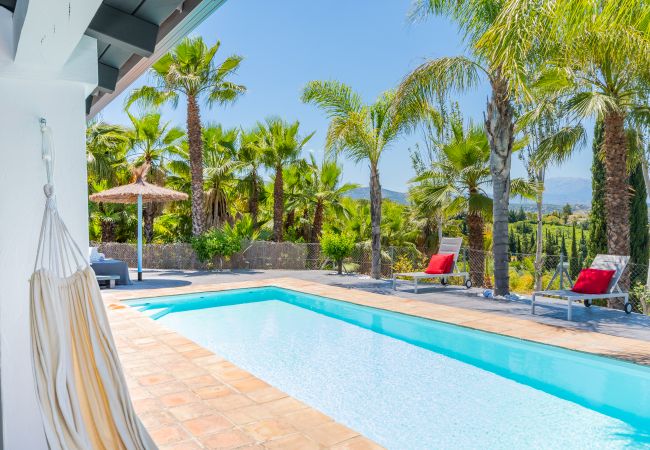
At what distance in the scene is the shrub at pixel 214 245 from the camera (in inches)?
544

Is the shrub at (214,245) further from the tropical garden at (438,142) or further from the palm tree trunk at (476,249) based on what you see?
the palm tree trunk at (476,249)

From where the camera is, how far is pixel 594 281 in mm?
7379

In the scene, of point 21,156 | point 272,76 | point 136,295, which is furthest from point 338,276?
point 272,76

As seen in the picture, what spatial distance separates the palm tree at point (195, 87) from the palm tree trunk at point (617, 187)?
10.2 meters

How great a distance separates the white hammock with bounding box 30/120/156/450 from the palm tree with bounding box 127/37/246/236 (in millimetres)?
12627

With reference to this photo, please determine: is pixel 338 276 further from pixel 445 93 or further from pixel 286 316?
pixel 445 93

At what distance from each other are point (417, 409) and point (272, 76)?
3174 cm

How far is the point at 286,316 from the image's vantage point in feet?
29.1

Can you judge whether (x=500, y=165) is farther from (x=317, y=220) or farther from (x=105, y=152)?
(x=105, y=152)

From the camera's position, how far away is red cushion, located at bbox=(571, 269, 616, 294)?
7.32 meters

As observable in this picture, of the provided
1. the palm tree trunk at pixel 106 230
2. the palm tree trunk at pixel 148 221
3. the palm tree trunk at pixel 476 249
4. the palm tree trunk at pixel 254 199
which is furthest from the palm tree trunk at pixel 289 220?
the palm tree trunk at pixel 476 249

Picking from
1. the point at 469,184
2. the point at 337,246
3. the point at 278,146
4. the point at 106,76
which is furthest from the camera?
the point at 278,146

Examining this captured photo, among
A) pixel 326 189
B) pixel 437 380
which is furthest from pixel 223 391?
pixel 326 189

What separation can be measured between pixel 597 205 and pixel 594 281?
10.4 meters
